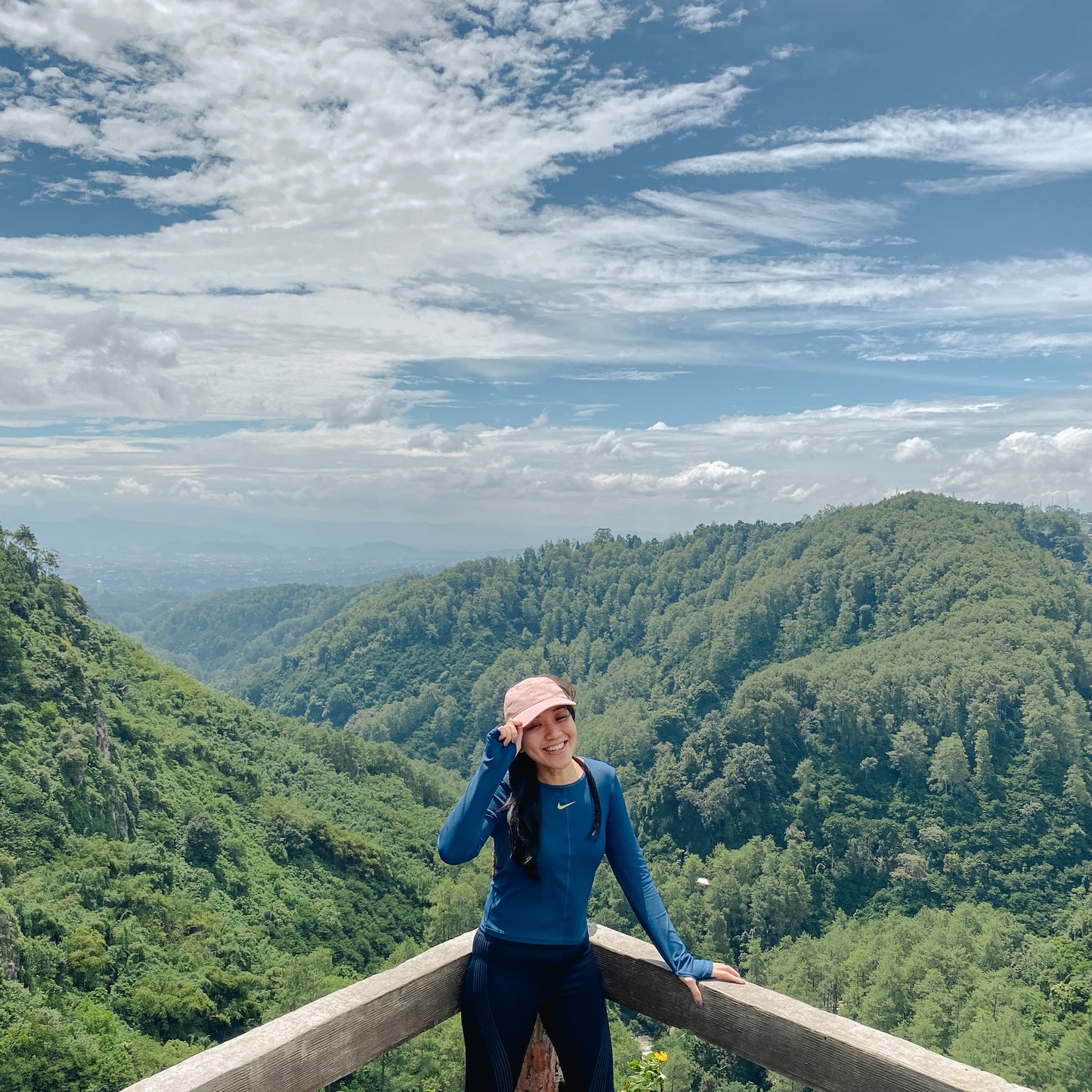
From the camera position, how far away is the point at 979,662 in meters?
70.8

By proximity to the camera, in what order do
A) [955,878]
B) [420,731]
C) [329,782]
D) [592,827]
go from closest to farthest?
[592,827], [955,878], [329,782], [420,731]

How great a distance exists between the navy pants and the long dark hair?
27 centimetres

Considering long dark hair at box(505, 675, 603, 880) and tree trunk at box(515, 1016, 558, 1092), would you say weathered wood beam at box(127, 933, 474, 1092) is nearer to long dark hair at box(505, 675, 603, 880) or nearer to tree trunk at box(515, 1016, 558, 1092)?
tree trunk at box(515, 1016, 558, 1092)

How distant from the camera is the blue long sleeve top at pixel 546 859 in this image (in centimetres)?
271

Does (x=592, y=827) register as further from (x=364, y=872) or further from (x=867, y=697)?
(x=867, y=697)

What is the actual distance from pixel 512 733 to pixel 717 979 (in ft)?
3.40

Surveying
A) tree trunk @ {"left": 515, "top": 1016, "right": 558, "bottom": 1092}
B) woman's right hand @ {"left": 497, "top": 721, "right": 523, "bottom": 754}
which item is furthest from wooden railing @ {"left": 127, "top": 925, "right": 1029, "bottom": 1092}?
woman's right hand @ {"left": 497, "top": 721, "right": 523, "bottom": 754}

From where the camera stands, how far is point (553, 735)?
2785 millimetres

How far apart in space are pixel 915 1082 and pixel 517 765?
1440 millimetres

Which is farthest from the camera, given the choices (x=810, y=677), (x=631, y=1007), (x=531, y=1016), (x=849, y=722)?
(x=810, y=677)

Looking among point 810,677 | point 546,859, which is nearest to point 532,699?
point 546,859

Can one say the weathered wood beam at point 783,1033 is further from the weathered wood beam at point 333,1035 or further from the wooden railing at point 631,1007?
the weathered wood beam at point 333,1035

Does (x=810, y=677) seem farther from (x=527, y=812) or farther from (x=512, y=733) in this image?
(x=512, y=733)

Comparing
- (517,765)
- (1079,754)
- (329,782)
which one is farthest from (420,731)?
(517,765)
